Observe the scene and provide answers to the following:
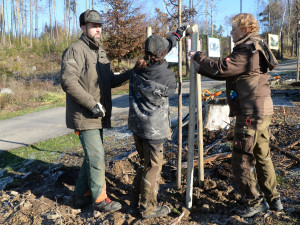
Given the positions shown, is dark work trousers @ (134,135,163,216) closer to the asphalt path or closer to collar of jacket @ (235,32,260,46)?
collar of jacket @ (235,32,260,46)

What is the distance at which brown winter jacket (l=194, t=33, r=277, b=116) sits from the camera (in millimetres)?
2381

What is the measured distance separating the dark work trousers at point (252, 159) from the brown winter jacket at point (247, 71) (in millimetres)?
105

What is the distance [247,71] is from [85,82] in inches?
65.9

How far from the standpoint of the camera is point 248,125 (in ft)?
8.15

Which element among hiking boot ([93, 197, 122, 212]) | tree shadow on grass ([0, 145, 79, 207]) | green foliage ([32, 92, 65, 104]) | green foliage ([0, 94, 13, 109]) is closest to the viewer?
hiking boot ([93, 197, 122, 212])

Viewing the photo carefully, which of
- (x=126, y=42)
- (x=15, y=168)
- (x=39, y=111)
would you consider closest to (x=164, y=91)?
(x=15, y=168)

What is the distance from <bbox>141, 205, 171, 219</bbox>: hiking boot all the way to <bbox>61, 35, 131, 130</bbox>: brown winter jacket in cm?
107

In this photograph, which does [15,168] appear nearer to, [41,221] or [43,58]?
[41,221]

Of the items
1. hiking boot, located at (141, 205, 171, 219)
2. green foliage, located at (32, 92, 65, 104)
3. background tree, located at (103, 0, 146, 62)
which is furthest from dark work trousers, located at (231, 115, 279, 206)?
background tree, located at (103, 0, 146, 62)

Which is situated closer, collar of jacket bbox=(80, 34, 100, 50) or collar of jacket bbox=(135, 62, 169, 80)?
collar of jacket bbox=(135, 62, 169, 80)

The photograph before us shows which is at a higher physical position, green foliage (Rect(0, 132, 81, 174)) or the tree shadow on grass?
green foliage (Rect(0, 132, 81, 174))

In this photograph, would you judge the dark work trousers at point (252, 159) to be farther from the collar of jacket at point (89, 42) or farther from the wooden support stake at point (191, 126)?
the collar of jacket at point (89, 42)

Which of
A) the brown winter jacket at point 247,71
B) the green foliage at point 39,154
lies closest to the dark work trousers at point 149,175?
the brown winter jacket at point 247,71

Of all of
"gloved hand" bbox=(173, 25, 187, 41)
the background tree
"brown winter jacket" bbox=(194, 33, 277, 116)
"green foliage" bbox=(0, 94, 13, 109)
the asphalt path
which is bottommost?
the asphalt path
